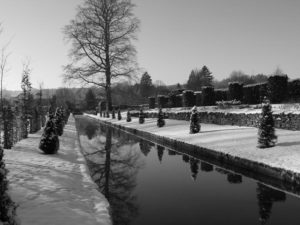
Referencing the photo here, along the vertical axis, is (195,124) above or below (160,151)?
above

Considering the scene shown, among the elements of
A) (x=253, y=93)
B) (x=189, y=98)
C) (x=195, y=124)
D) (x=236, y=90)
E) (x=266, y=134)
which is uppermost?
(x=236, y=90)

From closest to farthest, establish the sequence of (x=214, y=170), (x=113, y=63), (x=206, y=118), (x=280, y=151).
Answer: (x=280, y=151) → (x=214, y=170) → (x=206, y=118) → (x=113, y=63)

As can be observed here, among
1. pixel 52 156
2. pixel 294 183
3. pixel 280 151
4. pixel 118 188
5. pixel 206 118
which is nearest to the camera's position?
pixel 294 183

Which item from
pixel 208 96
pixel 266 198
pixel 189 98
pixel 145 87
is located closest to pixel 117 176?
pixel 266 198

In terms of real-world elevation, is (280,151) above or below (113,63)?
below

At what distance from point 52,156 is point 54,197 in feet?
18.8

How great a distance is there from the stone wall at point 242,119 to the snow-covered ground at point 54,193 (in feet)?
31.3

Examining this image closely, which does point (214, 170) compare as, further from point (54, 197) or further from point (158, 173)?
point (54, 197)

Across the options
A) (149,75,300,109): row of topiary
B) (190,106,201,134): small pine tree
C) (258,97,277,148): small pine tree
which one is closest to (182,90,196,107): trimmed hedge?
(149,75,300,109): row of topiary

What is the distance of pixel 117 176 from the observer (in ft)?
36.9

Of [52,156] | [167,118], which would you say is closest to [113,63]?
[167,118]

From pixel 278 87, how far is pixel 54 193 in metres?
16.8

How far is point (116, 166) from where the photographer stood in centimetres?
1308

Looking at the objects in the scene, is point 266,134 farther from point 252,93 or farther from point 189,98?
point 189,98
